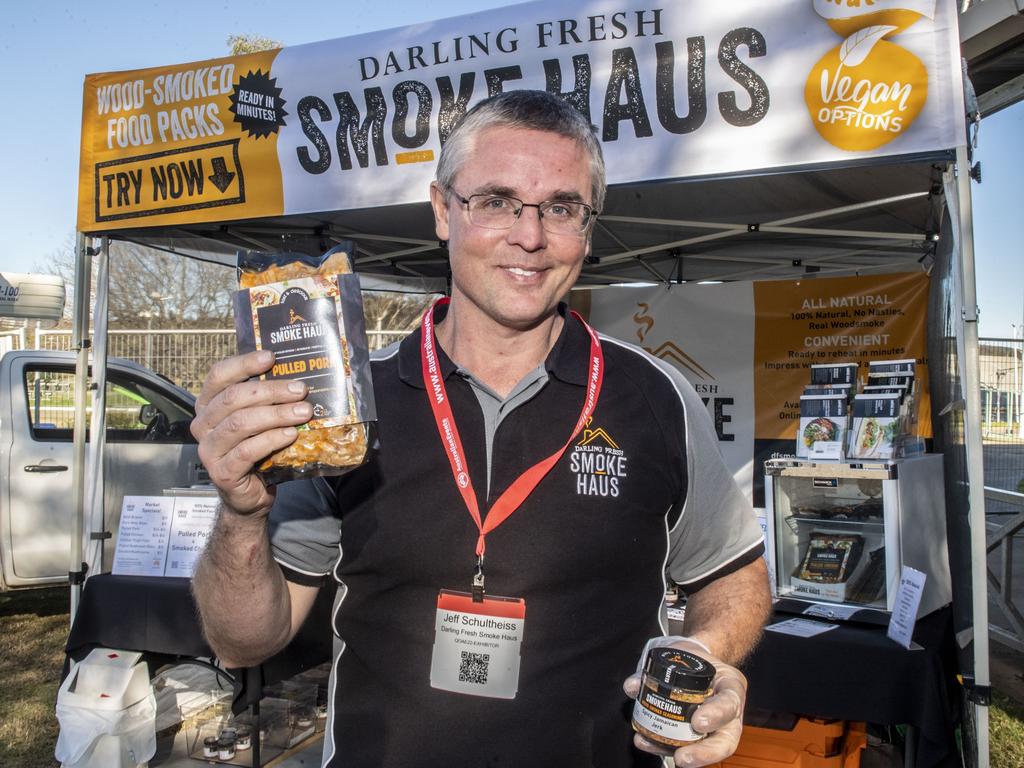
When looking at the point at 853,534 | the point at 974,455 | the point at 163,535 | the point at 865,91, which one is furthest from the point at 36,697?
the point at 865,91

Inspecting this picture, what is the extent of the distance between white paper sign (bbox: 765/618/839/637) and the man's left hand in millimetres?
1774

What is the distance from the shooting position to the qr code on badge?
1390mm

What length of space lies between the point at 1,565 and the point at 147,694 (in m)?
3.64

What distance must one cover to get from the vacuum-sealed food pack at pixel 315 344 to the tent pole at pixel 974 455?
8.37 ft

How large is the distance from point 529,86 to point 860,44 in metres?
1.50

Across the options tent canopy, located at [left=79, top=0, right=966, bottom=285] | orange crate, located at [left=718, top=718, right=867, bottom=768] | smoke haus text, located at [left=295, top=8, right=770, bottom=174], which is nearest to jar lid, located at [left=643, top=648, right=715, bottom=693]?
orange crate, located at [left=718, top=718, right=867, bottom=768]

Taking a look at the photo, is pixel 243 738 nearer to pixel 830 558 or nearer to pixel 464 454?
pixel 830 558

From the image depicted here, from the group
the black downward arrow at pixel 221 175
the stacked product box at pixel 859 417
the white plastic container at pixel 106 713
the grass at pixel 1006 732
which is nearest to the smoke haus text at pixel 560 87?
the black downward arrow at pixel 221 175

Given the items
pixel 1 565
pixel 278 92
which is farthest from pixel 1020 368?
pixel 1 565

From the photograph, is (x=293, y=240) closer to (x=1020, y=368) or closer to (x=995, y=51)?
(x=995, y=51)

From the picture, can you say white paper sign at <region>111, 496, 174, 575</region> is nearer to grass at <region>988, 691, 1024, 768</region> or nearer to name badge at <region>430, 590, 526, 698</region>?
name badge at <region>430, 590, 526, 698</region>

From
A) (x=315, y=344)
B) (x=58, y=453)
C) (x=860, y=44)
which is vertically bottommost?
(x=58, y=453)

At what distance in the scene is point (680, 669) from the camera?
1190mm

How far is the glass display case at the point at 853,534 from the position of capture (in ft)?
10.0
